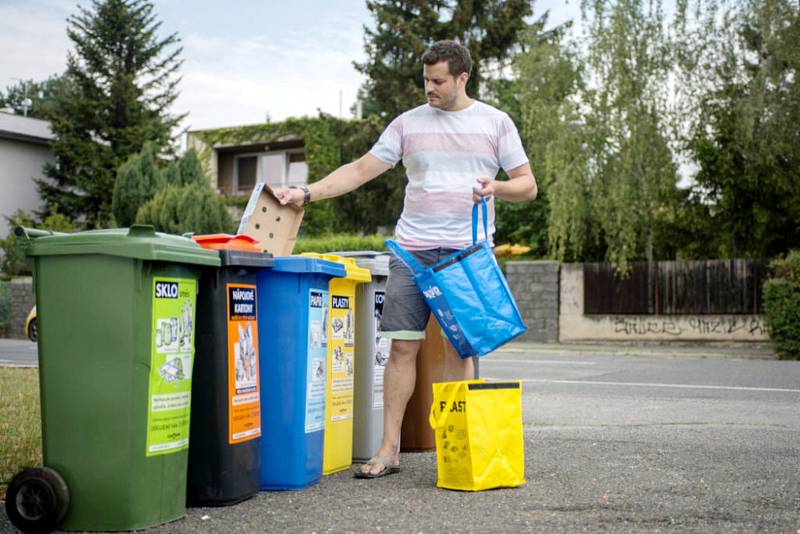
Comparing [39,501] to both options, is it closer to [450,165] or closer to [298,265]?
[298,265]

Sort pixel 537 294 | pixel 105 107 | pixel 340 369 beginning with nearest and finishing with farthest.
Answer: pixel 340 369 < pixel 537 294 < pixel 105 107

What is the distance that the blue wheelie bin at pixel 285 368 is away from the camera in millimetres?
4488

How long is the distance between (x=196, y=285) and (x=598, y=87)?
1950cm

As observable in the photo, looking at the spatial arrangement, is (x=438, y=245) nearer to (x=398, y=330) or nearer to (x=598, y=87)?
(x=398, y=330)

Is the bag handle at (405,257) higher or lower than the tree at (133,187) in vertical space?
lower

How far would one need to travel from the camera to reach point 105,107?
35.8 metres

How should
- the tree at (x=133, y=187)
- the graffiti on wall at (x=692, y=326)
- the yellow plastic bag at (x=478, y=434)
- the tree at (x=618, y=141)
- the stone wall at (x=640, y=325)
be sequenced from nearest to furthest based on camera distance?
the yellow plastic bag at (x=478, y=434), the graffiti on wall at (x=692, y=326), the stone wall at (x=640, y=325), the tree at (x=618, y=141), the tree at (x=133, y=187)

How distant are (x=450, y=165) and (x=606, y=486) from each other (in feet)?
5.76

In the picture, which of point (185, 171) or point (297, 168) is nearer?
point (185, 171)

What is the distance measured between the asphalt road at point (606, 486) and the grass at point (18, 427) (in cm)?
123

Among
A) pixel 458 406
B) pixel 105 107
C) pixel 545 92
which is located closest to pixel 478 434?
pixel 458 406

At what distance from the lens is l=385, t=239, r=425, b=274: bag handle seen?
15.8ft

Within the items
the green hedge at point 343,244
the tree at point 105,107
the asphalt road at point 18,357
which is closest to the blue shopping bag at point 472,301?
the asphalt road at point 18,357

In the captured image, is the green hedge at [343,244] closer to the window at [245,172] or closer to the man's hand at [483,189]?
the window at [245,172]
